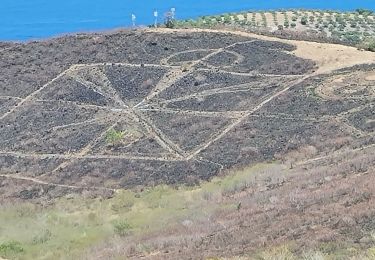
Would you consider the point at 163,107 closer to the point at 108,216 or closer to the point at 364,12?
the point at 108,216

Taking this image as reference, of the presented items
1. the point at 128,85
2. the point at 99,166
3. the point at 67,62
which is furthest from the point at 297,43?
the point at 99,166

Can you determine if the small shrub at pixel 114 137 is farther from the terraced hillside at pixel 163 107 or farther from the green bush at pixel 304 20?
the green bush at pixel 304 20

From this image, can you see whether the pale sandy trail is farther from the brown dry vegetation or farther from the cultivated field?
the cultivated field

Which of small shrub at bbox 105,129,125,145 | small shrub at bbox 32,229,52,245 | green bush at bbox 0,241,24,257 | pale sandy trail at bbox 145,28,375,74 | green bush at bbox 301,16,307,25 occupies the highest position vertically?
green bush at bbox 301,16,307,25

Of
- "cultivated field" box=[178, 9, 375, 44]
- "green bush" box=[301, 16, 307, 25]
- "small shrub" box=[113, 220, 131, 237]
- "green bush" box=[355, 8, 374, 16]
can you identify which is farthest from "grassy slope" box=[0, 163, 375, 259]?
"green bush" box=[355, 8, 374, 16]

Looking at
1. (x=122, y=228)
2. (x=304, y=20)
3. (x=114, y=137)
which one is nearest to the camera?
(x=122, y=228)

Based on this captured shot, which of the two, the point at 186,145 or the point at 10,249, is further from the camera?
the point at 186,145

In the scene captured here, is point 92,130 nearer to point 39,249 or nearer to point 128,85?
point 128,85

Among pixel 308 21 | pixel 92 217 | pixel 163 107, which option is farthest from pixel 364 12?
pixel 92 217

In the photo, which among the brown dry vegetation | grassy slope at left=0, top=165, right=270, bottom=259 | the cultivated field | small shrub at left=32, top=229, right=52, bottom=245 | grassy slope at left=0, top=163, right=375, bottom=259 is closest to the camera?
the brown dry vegetation
